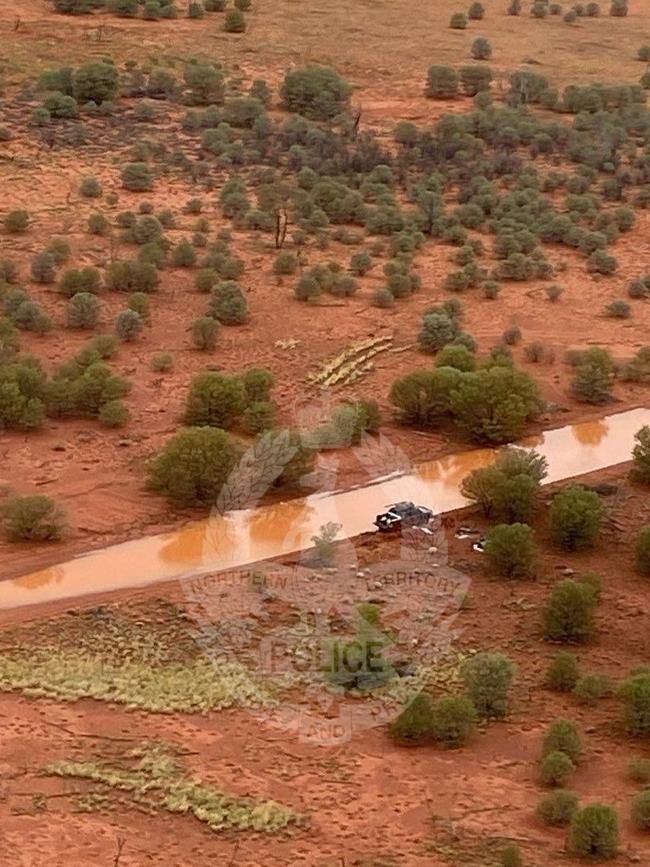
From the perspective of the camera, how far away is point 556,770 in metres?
14.6

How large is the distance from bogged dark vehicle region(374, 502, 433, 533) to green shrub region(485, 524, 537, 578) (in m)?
1.30

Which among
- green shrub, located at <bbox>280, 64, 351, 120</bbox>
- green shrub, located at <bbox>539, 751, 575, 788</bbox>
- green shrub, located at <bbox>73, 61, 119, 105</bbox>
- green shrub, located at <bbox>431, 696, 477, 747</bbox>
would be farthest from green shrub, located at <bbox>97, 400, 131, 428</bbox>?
green shrub, located at <bbox>280, 64, 351, 120</bbox>

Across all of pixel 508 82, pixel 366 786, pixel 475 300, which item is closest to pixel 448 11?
pixel 508 82

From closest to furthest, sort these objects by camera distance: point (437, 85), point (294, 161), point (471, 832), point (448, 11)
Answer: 1. point (471, 832)
2. point (294, 161)
3. point (437, 85)
4. point (448, 11)

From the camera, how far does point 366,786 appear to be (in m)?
14.6

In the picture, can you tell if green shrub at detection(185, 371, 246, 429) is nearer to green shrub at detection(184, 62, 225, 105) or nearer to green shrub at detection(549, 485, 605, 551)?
green shrub at detection(549, 485, 605, 551)

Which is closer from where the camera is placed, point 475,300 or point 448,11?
point 475,300

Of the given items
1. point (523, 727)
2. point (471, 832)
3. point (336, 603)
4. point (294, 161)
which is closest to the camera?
point (471, 832)

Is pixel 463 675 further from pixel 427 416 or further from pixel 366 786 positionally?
pixel 427 416

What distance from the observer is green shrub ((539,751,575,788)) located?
47.8 ft

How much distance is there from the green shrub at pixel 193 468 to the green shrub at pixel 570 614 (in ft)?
15.9

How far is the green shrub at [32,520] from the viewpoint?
18.8 meters

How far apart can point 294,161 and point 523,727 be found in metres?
21.3

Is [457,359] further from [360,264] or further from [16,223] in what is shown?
[16,223]
